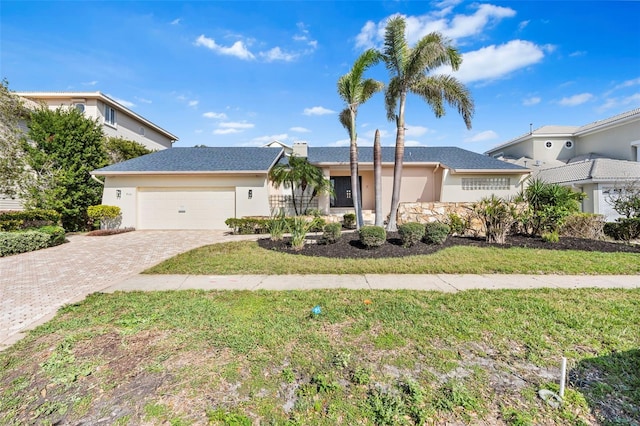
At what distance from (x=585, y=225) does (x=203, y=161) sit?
58.1 feet

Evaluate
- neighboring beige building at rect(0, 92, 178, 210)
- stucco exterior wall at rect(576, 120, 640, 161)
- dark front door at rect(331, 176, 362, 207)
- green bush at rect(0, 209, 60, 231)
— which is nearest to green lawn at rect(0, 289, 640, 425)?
green bush at rect(0, 209, 60, 231)

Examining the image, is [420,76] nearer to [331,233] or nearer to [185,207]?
[331,233]

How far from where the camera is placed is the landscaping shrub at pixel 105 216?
13664mm

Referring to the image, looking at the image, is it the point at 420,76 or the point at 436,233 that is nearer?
the point at 436,233

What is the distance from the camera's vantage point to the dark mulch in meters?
7.93

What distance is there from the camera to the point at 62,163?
547 inches

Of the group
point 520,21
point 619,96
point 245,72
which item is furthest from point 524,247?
point 619,96

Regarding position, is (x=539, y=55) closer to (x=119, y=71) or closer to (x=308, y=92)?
(x=308, y=92)

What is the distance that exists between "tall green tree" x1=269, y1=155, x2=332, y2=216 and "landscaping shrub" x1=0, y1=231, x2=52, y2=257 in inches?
370

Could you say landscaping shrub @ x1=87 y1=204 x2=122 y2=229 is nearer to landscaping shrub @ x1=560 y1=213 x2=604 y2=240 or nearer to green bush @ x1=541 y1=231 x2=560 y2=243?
green bush @ x1=541 y1=231 x2=560 y2=243

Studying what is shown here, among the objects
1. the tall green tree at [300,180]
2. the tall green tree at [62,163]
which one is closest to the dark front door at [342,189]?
the tall green tree at [300,180]

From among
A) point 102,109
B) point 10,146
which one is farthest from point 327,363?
point 102,109

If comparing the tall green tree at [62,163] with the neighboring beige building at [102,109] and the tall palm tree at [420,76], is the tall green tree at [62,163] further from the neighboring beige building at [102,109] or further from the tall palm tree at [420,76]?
the tall palm tree at [420,76]

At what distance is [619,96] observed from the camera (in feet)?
62.8
